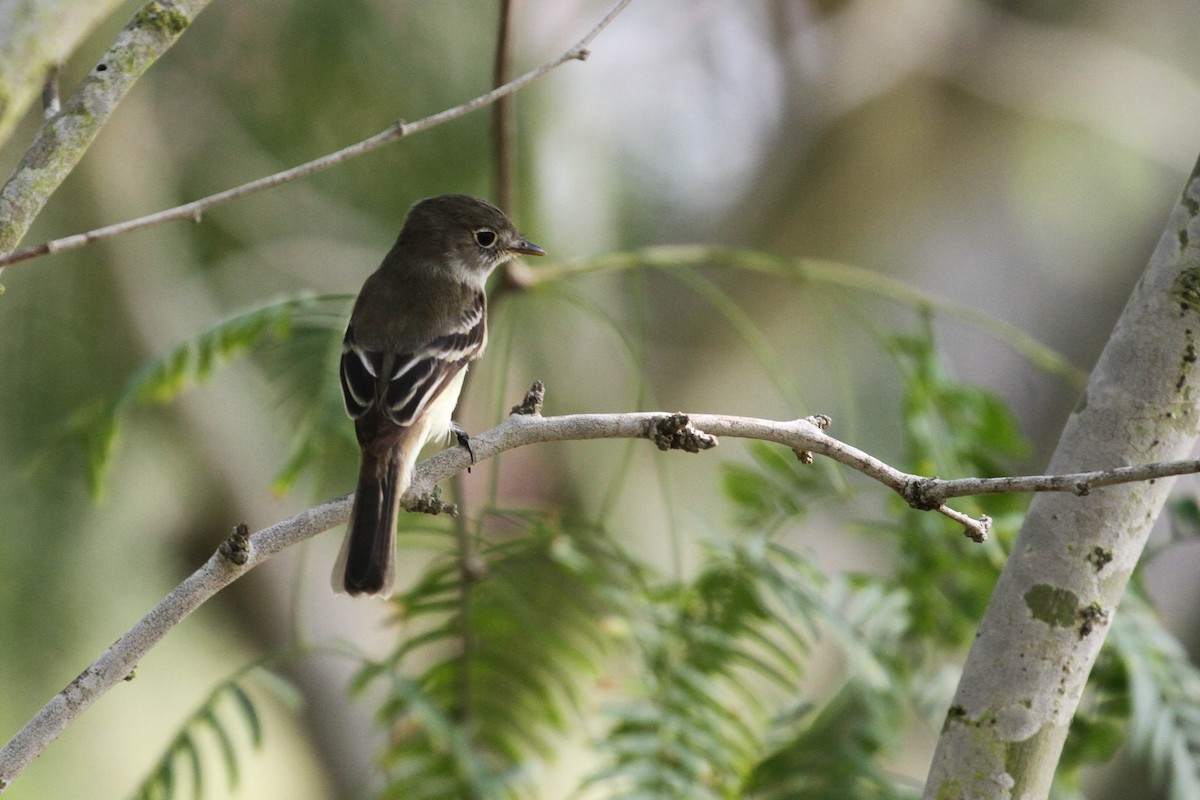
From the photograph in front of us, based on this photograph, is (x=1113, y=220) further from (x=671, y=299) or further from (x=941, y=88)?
(x=671, y=299)

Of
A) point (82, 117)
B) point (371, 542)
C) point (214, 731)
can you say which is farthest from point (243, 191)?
point (214, 731)

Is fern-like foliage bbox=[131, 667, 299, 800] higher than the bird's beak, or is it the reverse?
the bird's beak

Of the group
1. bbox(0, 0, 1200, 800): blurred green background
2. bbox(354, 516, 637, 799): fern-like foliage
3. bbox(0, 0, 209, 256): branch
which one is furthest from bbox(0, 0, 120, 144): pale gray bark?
bbox(0, 0, 1200, 800): blurred green background

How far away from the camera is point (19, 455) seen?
509 cm

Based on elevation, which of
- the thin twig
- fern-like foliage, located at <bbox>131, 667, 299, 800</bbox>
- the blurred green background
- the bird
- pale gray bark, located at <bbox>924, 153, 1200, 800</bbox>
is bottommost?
pale gray bark, located at <bbox>924, 153, 1200, 800</bbox>

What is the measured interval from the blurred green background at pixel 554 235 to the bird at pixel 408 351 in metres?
0.66

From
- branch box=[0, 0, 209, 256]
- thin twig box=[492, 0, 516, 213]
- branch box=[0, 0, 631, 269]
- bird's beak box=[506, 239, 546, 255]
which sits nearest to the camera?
branch box=[0, 0, 631, 269]

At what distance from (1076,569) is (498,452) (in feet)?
2.90

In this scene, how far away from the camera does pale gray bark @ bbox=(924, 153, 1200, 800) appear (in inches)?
66.9

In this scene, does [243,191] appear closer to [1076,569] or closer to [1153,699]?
[1076,569]

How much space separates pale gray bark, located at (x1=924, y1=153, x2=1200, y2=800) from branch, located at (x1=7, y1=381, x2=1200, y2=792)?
13cm

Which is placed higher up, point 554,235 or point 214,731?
point 554,235

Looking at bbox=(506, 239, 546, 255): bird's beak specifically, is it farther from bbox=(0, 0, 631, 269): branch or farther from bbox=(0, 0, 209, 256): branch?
bbox=(0, 0, 209, 256): branch

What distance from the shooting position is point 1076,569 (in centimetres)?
171
